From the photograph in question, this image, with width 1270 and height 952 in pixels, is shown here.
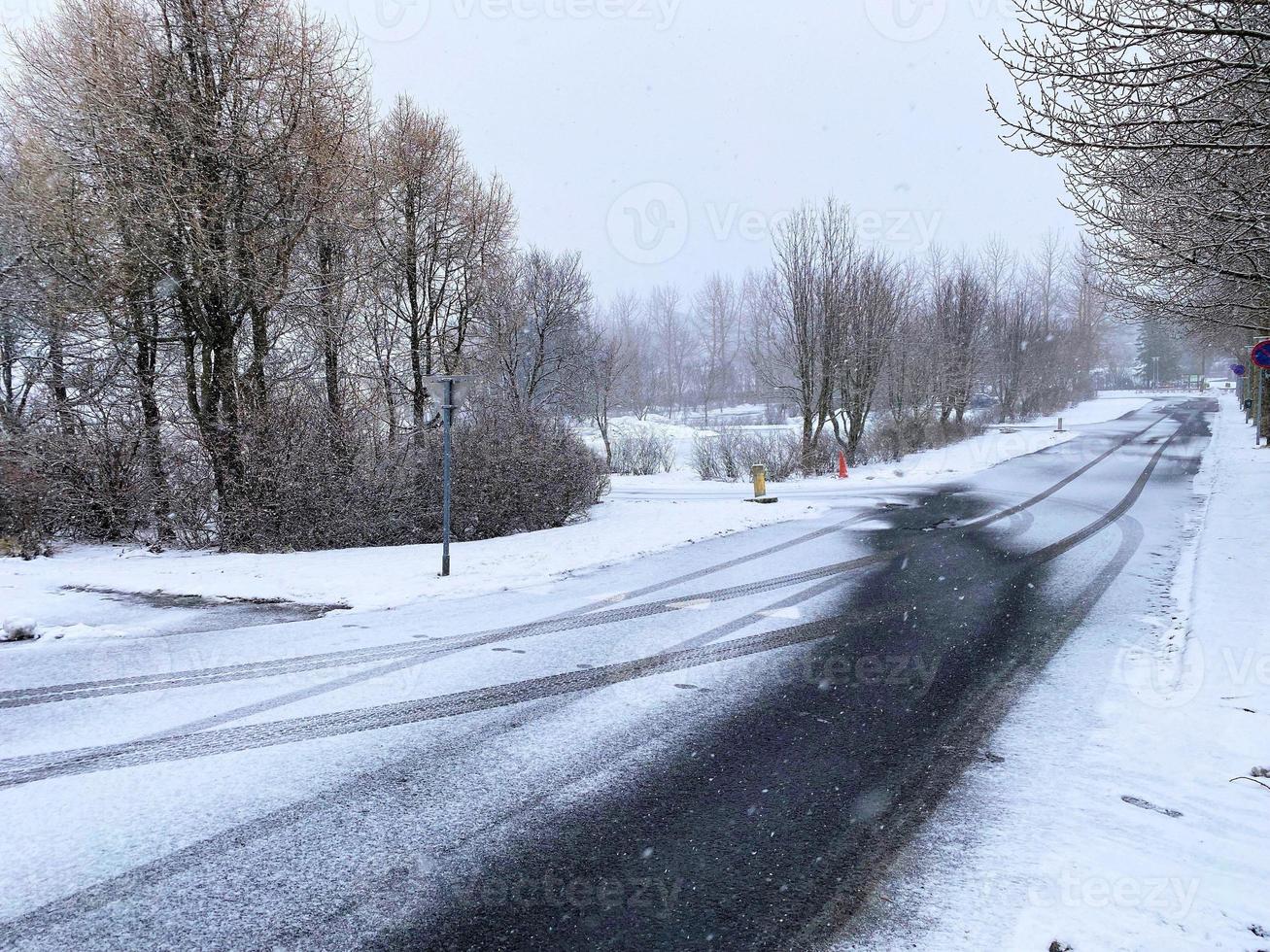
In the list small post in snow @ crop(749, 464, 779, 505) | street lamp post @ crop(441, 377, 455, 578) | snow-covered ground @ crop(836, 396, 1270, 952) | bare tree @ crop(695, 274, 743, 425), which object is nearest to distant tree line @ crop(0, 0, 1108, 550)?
street lamp post @ crop(441, 377, 455, 578)

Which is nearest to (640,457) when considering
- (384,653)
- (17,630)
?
(384,653)

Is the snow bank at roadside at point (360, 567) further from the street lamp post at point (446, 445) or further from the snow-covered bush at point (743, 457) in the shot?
the snow-covered bush at point (743, 457)

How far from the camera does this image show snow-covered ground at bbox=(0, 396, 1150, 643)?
27.0 ft

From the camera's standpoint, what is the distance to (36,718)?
4.89 meters

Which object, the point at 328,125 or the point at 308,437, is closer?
the point at 308,437

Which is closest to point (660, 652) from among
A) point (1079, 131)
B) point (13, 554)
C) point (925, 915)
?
point (925, 915)

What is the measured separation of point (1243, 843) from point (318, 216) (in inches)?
631

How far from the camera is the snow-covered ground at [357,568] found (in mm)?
8234

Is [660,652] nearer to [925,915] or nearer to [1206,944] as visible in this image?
[925,915]

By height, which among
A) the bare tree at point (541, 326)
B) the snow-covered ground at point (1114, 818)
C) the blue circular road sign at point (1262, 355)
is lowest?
the snow-covered ground at point (1114, 818)

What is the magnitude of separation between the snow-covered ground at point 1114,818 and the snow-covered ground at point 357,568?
6250mm

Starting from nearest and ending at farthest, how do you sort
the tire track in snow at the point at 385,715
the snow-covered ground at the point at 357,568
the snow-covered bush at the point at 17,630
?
the tire track in snow at the point at 385,715 < the snow-covered bush at the point at 17,630 < the snow-covered ground at the point at 357,568

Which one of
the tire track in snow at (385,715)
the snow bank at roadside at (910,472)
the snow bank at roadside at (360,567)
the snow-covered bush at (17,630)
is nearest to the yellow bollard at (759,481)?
the snow bank at roadside at (910,472)

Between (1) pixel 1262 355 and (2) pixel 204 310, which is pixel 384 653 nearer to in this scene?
(2) pixel 204 310
